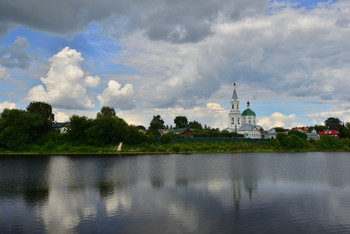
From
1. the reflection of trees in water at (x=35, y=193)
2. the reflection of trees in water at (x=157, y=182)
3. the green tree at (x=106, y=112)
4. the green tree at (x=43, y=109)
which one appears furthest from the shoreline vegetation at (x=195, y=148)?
the reflection of trees in water at (x=35, y=193)

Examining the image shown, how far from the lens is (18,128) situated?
9069 cm

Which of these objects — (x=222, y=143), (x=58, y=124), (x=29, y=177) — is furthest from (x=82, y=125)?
(x=58, y=124)

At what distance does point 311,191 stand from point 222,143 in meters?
77.0

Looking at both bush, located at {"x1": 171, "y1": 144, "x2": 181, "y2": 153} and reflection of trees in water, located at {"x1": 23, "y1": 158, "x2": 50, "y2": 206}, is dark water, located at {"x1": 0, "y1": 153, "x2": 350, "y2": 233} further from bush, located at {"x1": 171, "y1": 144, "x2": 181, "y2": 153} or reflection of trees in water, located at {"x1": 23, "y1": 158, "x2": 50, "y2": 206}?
bush, located at {"x1": 171, "y1": 144, "x2": 181, "y2": 153}

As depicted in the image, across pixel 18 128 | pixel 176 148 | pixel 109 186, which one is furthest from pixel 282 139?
pixel 18 128

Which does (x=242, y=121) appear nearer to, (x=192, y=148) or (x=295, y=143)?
(x=295, y=143)

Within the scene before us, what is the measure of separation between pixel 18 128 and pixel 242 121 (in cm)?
13298

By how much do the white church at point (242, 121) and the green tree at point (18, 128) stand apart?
10819cm

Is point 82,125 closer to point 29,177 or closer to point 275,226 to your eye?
point 29,177

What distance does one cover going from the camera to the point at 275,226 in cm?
1778

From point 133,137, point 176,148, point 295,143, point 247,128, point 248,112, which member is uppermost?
point 248,112

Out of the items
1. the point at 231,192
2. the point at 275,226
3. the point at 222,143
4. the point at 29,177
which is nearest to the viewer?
the point at 275,226

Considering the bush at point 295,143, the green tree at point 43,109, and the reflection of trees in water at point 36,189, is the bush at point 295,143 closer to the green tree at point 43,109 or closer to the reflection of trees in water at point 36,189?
the reflection of trees in water at point 36,189

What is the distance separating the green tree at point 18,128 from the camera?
8781 centimetres
